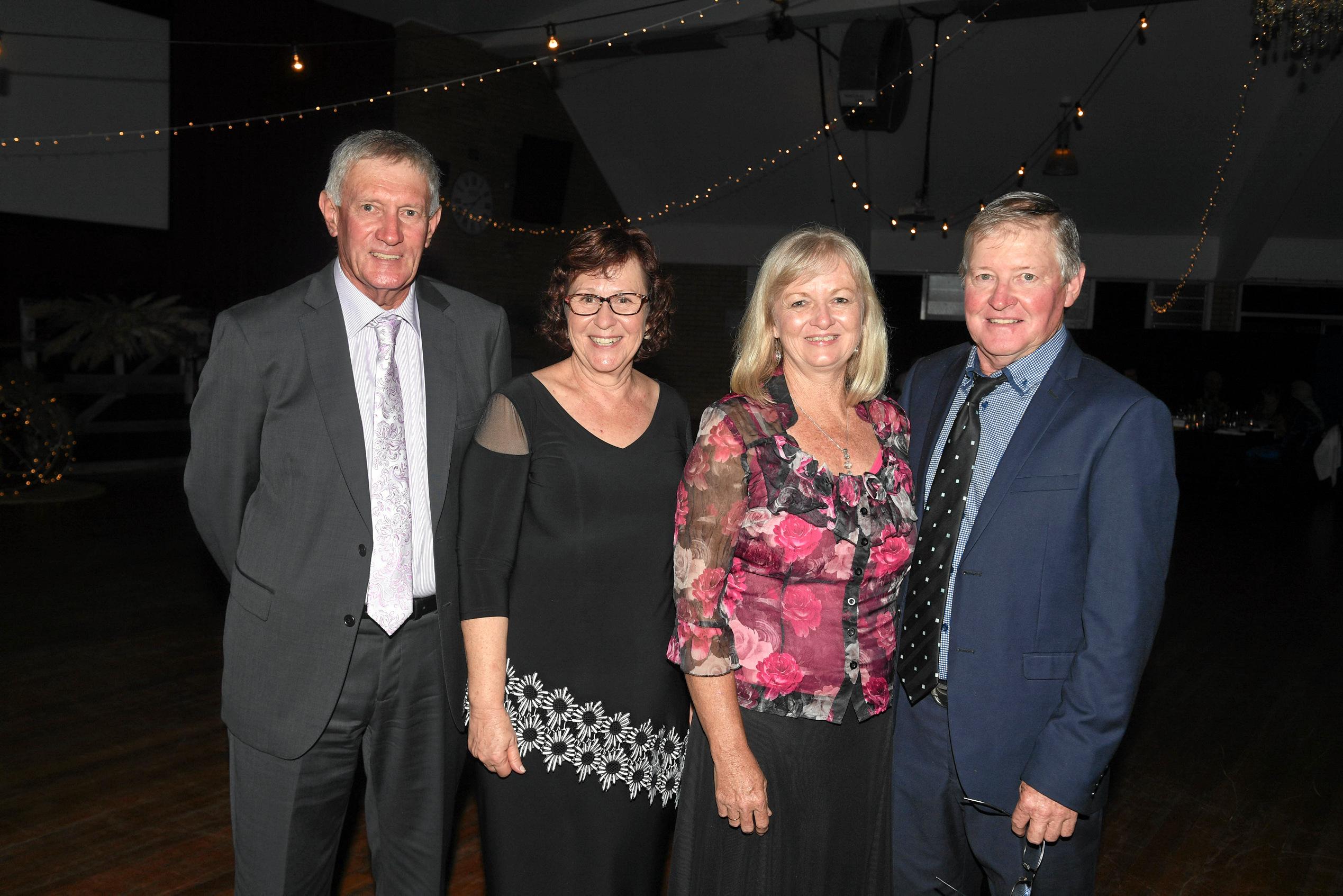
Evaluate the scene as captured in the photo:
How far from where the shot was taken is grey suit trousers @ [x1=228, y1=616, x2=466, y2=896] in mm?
1916

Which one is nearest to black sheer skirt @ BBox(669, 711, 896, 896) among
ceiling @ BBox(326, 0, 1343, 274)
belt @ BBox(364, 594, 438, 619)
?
belt @ BBox(364, 594, 438, 619)

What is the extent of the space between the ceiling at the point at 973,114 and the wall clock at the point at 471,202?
171 cm

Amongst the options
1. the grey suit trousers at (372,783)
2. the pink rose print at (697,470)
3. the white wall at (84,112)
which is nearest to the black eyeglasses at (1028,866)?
the pink rose print at (697,470)

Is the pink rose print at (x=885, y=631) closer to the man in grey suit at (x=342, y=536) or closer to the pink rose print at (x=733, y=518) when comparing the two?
the pink rose print at (x=733, y=518)

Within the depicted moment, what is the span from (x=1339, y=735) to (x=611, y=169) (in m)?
12.3

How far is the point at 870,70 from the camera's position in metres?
8.13

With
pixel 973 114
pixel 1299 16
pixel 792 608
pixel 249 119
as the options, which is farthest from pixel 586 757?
pixel 973 114

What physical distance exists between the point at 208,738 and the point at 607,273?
2792 millimetres

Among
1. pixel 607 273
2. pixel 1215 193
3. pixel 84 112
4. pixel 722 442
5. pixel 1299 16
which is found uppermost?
pixel 1215 193

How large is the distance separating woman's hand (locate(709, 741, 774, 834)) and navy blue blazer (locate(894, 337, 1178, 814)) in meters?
0.37

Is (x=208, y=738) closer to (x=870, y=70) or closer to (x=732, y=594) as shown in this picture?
(x=732, y=594)

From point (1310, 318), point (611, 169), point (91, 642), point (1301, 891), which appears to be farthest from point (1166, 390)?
point (91, 642)

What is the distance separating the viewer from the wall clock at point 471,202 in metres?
12.3

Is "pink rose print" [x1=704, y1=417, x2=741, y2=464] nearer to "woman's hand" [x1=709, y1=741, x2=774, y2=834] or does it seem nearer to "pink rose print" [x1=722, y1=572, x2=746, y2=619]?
"pink rose print" [x1=722, y1=572, x2=746, y2=619]
